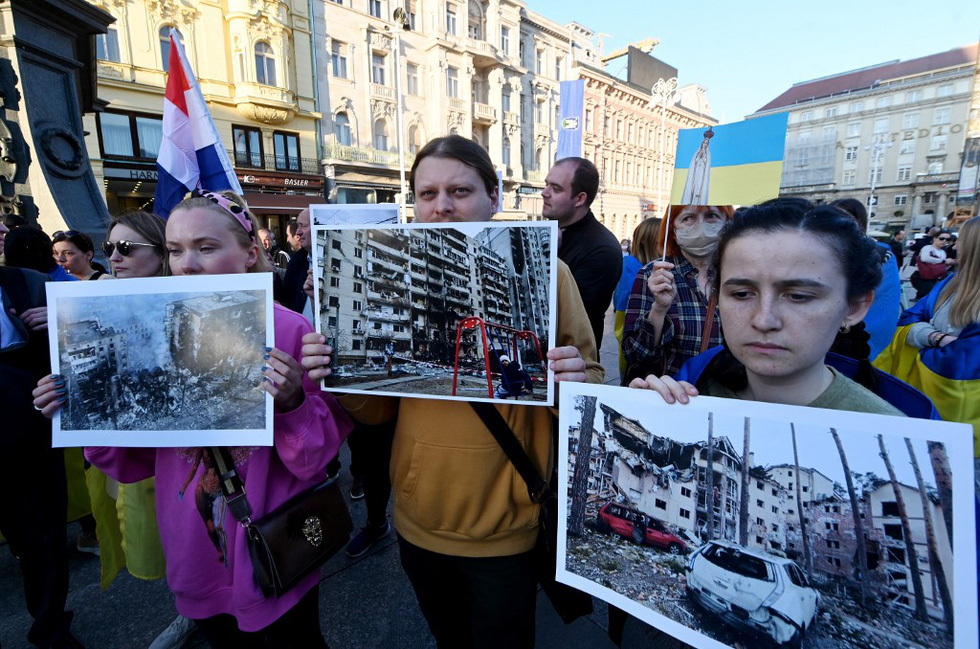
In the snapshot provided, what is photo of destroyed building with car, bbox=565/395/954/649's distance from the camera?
78 centimetres

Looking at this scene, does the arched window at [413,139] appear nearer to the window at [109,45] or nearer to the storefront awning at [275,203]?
the storefront awning at [275,203]

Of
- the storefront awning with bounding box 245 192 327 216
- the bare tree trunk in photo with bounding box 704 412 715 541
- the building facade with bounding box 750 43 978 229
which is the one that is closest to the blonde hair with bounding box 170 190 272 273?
the bare tree trunk in photo with bounding box 704 412 715 541

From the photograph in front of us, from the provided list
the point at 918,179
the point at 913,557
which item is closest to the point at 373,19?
the point at 913,557

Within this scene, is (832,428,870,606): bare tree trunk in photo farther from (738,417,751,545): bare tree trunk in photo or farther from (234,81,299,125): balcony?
(234,81,299,125): balcony

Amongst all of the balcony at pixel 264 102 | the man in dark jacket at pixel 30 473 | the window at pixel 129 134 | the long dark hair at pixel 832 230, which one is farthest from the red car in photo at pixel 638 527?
the balcony at pixel 264 102

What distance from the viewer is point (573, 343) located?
1398 mm

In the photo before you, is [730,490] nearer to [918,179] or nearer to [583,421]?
[583,421]

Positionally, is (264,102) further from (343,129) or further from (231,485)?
(231,485)

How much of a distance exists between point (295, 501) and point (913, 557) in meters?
1.54

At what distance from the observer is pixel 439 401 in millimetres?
1482

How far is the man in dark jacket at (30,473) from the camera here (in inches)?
79.7

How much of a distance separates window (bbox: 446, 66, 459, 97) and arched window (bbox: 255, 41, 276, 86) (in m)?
10.0

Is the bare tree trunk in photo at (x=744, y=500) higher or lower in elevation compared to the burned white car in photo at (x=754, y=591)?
higher

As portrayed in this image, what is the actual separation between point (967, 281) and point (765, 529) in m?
2.88
